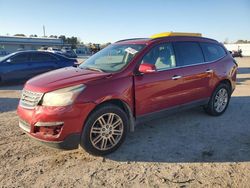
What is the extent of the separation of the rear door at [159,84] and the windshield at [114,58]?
0.89 ft

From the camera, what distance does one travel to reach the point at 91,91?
377 cm

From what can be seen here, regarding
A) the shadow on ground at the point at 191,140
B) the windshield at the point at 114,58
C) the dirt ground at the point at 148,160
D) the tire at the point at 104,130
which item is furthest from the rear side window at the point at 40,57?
the tire at the point at 104,130

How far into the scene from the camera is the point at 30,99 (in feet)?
12.7

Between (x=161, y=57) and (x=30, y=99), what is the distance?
2442 millimetres

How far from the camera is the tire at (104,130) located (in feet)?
12.6

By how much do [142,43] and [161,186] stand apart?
2618 millimetres

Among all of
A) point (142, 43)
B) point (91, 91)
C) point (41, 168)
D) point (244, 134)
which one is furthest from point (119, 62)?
point (244, 134)

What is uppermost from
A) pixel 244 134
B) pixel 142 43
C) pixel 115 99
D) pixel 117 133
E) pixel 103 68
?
pixel 142 43

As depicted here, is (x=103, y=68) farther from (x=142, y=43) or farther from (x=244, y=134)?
(x=244, y=134)

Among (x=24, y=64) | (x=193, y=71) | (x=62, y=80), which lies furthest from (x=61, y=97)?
(x=24, y=64)

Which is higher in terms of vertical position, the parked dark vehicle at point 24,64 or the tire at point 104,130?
the parked dark vehicle at point 24,64

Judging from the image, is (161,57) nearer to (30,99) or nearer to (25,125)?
(30,99)

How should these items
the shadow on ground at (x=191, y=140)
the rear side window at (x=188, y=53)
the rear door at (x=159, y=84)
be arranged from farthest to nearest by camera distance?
1. the rear side window at (x=188, y=53)
2. the rear door at (x=159, y=84)
3. the shadow on ground at (x=191, y=140)

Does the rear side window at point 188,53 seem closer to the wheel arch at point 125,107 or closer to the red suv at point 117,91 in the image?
the red suv at point 117,91
